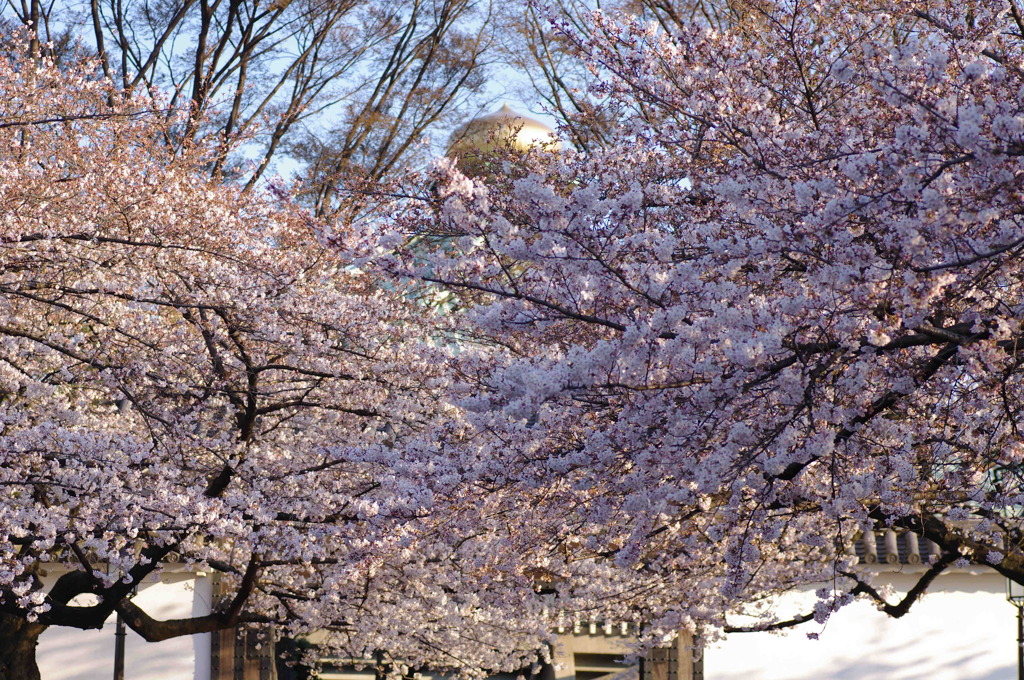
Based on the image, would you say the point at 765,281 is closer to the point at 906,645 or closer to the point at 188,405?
the point at 188,405

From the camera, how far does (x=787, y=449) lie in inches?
173

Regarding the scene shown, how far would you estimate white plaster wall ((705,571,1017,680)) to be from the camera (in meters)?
13.5

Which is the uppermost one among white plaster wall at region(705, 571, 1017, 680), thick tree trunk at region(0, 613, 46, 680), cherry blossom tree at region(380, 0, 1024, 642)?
cherry blossom tree at region(380, 0, 1024, 642)

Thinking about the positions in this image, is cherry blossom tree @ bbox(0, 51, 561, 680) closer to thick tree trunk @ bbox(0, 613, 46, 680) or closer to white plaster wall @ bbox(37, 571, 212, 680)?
thick tree trunk @ bbox(0, 613, 46, 680)

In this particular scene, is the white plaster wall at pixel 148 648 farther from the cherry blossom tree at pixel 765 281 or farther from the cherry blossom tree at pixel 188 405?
the cherry blossom tree at pixel 765 281

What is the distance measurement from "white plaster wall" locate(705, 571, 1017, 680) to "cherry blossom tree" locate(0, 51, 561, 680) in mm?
4946

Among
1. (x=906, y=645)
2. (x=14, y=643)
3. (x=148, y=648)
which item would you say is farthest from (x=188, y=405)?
(x=906, y=645)

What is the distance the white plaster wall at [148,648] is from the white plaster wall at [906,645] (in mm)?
6636

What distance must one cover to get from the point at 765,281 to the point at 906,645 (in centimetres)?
1018

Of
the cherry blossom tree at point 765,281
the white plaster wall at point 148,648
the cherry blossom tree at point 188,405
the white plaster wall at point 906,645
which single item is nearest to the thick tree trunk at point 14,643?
the cherry blossom tree at point 188,405

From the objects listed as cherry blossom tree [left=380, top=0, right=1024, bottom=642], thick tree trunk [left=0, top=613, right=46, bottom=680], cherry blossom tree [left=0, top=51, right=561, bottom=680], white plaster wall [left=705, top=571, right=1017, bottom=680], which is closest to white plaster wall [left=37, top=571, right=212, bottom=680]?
thick tree trunk [left=0, top=613, right=46, bottom=680]

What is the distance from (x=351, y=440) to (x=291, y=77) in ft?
28.0

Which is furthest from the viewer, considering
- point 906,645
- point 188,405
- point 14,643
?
point 906,645

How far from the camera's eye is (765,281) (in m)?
5.02
